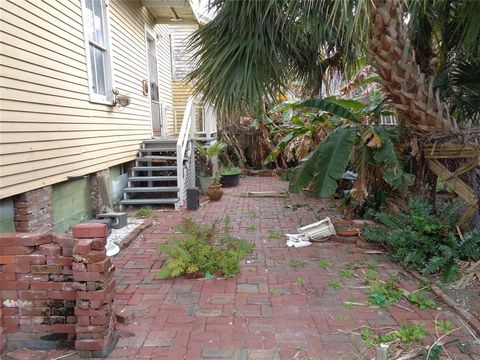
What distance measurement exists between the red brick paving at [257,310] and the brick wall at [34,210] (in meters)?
1.01

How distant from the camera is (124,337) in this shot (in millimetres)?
2602

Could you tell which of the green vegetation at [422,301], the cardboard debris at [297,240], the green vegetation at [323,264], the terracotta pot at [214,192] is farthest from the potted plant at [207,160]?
the green vegetation at [422,301]

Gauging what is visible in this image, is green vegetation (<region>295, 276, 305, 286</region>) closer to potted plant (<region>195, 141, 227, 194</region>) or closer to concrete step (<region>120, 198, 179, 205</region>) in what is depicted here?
concrete step (<region>120, 198, 179, 205</region>)

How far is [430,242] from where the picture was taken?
377 cm

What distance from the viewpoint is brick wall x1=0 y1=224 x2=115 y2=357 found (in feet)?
7.64

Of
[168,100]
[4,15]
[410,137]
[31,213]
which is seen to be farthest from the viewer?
[168,100]

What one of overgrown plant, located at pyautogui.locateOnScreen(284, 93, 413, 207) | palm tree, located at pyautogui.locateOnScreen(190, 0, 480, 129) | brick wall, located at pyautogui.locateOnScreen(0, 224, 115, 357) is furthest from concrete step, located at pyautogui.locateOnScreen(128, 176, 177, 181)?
brick wall, located at pyautogui.locateOnScreen(0, 224, 115, 357)

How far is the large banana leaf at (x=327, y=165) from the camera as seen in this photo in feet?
13.1

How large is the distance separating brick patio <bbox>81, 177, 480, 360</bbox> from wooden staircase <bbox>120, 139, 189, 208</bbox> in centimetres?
230

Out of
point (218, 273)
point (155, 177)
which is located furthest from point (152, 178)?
point (218, 273)

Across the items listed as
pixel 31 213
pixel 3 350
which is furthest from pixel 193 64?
pixel 3 350

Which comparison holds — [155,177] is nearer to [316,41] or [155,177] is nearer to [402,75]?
[316,41]

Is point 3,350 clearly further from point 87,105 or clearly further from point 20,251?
point 87,105

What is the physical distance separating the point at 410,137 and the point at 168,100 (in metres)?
8.52
